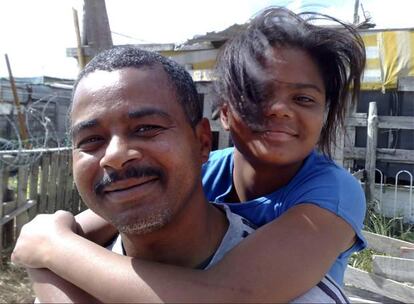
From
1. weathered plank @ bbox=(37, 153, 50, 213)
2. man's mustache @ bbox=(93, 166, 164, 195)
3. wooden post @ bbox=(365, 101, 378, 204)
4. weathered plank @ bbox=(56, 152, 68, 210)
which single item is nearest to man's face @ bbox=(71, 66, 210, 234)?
man's mustache @ bbox=(93, 166, 164, 195)

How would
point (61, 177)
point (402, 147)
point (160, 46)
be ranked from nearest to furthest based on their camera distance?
point (61, 177), point (402, 147), point (160, 46)

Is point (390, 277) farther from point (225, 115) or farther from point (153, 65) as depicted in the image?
point (153, 65)

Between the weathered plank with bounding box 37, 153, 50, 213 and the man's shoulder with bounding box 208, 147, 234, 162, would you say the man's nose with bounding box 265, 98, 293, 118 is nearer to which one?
the man's shoulder with bounding box 208, 147, 234, 162

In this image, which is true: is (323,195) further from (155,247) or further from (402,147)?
(402,147)

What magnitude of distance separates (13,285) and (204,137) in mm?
4617

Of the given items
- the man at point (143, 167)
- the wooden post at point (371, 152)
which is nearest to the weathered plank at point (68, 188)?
the wooden post at point (371, 152)

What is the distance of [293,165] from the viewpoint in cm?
194

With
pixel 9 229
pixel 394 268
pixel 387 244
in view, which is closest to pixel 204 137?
pixel 394 268

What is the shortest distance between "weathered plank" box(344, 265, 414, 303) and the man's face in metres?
3.23

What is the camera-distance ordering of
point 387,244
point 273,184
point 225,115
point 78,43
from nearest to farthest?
point 273,184 < point 225,115 < point 387,244 < point 78,43

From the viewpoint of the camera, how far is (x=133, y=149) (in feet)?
4.74

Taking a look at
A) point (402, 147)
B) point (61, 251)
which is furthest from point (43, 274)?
point (402, 147)

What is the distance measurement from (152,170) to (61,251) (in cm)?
40

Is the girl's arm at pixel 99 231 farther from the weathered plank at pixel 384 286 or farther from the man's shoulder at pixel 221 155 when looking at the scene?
the weathered plank at pixel 384 286
